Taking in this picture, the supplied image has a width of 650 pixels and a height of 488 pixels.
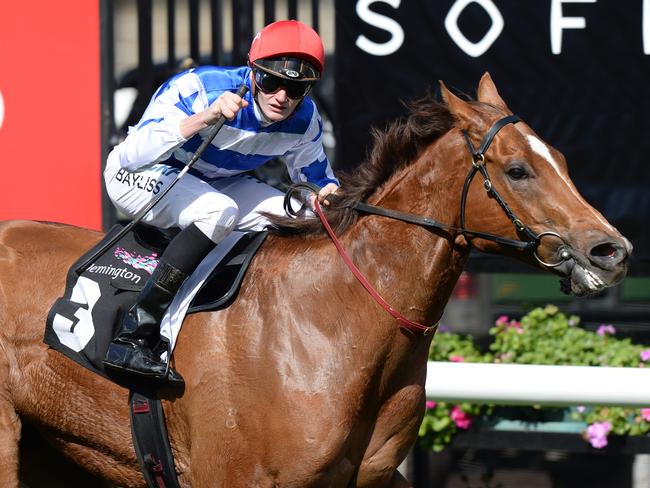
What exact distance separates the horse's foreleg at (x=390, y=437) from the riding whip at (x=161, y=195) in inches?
Result: 38.6

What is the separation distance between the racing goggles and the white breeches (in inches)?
15.0

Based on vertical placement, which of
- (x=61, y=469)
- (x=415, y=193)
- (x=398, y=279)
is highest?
(x=415, y=193)

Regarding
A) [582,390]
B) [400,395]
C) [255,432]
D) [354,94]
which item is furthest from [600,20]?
[255,432]

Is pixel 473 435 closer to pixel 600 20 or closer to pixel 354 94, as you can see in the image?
pixel 354 94

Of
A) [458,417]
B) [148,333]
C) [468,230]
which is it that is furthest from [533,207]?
[458,417]

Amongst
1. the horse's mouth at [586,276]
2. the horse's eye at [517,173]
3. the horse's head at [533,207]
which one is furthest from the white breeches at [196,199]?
the horse's mouth at [586,276]

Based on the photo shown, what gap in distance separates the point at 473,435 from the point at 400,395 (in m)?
1.80

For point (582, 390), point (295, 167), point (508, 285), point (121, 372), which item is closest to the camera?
point (121, 372)

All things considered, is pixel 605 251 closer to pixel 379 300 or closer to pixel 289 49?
pixel 379 300

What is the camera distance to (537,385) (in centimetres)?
449

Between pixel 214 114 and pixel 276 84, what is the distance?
28cm

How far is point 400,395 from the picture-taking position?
3.44m

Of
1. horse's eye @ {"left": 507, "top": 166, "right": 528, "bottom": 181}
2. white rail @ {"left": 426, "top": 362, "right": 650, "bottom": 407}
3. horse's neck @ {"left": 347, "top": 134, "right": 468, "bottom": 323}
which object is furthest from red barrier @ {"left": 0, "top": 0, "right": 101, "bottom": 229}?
horse's eye @ {"left": 507, "top": 166, "right": 528, "bottom": 181}

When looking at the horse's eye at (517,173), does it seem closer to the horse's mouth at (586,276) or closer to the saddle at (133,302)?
the horse's mouth at (586,276)
